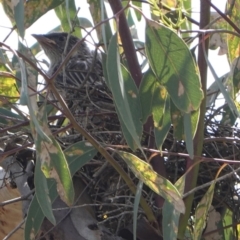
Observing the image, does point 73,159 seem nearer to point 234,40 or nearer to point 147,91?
point 147,91

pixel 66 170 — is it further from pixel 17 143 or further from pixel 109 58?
pixel 17 143

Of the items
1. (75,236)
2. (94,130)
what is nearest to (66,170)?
(75,236)

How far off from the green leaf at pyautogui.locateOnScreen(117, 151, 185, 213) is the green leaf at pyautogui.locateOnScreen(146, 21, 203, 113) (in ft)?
0.59

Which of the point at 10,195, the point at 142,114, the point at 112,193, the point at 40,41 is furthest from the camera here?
the point at 40,41

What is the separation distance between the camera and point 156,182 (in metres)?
1.56

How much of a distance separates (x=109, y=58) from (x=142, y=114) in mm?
283

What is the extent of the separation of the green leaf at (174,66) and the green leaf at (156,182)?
0.59 ft

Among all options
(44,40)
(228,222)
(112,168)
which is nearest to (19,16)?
(112,168)

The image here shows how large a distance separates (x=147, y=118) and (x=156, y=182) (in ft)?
0.62

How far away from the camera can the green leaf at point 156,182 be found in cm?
151

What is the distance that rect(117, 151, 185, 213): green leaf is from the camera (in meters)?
1.51

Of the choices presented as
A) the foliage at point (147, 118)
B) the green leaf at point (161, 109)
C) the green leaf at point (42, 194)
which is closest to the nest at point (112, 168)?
the foliage at point (147, 118)

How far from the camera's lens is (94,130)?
2199 mm

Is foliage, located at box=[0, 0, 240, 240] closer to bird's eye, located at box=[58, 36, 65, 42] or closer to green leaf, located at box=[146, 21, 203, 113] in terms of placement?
green leaf, located at box=[146, 21, 203, 113]
